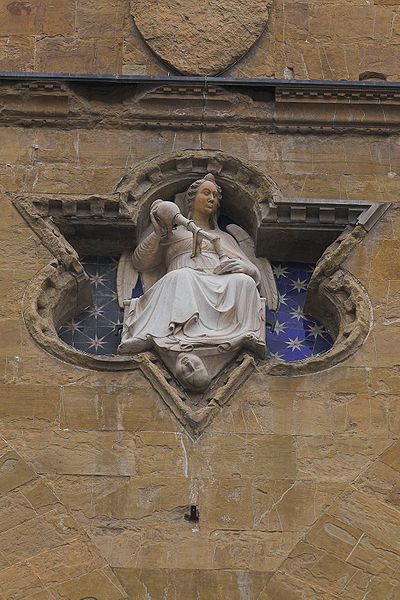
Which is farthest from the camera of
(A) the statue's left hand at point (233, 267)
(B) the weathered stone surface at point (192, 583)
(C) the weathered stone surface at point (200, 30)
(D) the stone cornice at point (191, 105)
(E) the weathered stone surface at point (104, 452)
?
(C) the weathered stone surface at point (200, 30)

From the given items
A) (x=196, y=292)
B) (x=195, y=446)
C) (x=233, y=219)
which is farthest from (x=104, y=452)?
(x=233, y=219)

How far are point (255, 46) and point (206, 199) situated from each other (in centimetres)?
202

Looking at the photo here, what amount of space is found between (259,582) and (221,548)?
1.33 ft

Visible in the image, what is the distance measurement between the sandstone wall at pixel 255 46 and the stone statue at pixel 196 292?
169cm

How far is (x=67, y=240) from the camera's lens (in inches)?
750

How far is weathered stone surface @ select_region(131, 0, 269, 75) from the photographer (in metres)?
20.2

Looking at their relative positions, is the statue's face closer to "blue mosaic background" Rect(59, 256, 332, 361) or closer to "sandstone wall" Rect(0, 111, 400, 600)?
"blue mosaic background" Rect(59, 256, 332, 361)

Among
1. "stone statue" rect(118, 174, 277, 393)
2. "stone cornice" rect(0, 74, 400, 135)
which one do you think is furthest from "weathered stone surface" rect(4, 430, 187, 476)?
"stone cornice" rect(0, 74, 400, 135)

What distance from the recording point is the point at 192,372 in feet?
57.1

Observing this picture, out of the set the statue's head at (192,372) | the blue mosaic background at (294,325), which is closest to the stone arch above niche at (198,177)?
the blue mosaic background at (294,325)

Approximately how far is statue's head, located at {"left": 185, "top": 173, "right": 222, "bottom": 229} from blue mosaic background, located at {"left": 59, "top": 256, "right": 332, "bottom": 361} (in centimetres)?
70

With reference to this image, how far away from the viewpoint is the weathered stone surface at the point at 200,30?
66.1ft

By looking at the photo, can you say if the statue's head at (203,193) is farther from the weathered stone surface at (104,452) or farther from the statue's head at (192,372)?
the weathered stone surface at (104,452)

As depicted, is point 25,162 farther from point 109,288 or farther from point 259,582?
point 259,582
